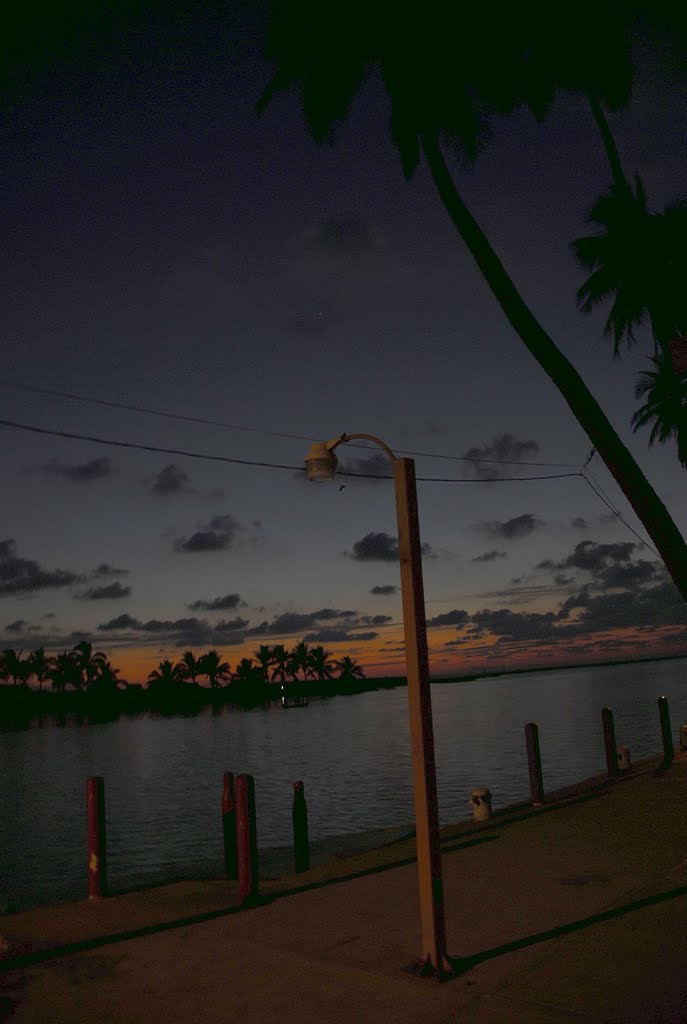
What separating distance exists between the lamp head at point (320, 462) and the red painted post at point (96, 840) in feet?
19.2

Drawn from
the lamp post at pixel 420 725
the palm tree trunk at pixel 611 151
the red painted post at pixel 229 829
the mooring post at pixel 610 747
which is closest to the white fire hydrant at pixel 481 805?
the red painted post at pixel 229 829

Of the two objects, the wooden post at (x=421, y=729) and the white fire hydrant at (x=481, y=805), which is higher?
the wooden post at (x=421, y=729)

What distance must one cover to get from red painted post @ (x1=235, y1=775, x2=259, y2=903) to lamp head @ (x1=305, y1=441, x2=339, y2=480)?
4.26 metres

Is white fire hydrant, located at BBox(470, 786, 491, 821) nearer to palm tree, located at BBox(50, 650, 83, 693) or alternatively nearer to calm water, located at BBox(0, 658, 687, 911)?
calm water, located at BBox(0, 658, 687, 911)

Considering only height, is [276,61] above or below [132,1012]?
above

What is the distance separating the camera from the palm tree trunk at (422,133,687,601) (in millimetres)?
13344

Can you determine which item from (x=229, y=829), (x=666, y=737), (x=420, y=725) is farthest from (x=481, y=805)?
(x=420, y=725)

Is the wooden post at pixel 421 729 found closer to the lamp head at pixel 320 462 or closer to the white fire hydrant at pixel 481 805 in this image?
the lamp head at pixel 320 462

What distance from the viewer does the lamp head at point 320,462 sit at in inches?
329

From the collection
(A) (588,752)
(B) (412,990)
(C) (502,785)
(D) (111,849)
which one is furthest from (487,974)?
(A) (588,752)

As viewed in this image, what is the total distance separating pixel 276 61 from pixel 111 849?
22503mm

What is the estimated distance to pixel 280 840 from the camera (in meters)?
24.6

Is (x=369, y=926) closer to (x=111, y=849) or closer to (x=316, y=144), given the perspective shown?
(x=316, y=144)

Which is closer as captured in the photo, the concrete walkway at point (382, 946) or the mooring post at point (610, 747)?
the concrete walkway at point (382, 946)
